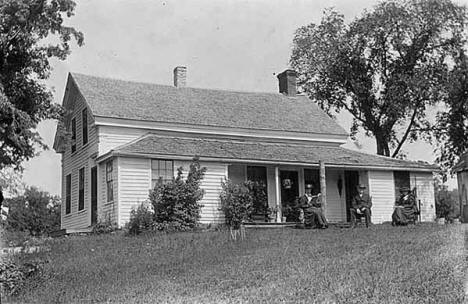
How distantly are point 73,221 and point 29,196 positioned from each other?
5002cm

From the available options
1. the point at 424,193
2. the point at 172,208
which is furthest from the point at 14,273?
the point at 424,193

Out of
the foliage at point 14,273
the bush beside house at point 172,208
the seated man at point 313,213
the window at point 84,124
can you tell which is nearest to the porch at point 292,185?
the seated man at point 313,213

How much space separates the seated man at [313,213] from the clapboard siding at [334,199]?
6340 mm

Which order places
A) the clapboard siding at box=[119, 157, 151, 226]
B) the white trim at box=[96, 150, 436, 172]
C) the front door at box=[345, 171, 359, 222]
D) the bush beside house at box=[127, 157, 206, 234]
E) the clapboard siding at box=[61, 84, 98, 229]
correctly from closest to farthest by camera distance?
the bush beside house at box=[127, 157, 206, 234]
the clapboard siding at box=[119, 157, 151, 226]
the white trim at box=[96, 150, 436, 172]
the clapboard siding at box=[61, 84, 98, 229]
the front door at box=[345, 171, 359, 222]

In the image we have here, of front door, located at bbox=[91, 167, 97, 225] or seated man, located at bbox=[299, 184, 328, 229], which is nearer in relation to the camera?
seated man, located at bbox=[299, 184, 328, 229]

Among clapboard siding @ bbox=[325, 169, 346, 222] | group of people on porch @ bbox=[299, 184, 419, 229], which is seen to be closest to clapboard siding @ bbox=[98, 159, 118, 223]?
group of people on porch @ bbox=[299, 184, 419, 229]

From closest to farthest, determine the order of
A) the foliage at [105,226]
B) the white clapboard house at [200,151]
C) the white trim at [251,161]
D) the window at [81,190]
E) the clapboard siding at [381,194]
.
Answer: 1. the foliage at [105,226]
2. the white trim at [251,161]
3. the white clapboard house at [200,151]
4. the window at [81,190]
5. the clapboard siding at [381,194]

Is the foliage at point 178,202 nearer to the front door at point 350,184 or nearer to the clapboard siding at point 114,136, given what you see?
the clapboard siding at point 114,136

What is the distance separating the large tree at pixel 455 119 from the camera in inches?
1702

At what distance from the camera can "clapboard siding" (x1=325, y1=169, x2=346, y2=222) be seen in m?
32.1

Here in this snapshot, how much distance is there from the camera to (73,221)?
32125mm

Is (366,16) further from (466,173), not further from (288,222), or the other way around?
(466,173)

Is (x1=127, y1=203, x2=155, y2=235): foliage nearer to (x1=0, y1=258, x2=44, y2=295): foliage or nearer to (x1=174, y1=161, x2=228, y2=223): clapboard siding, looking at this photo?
(x1=174, y1=161, x2=228, y2=223): clapboard siding

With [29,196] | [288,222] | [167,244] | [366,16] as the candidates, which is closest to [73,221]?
[288,222]
